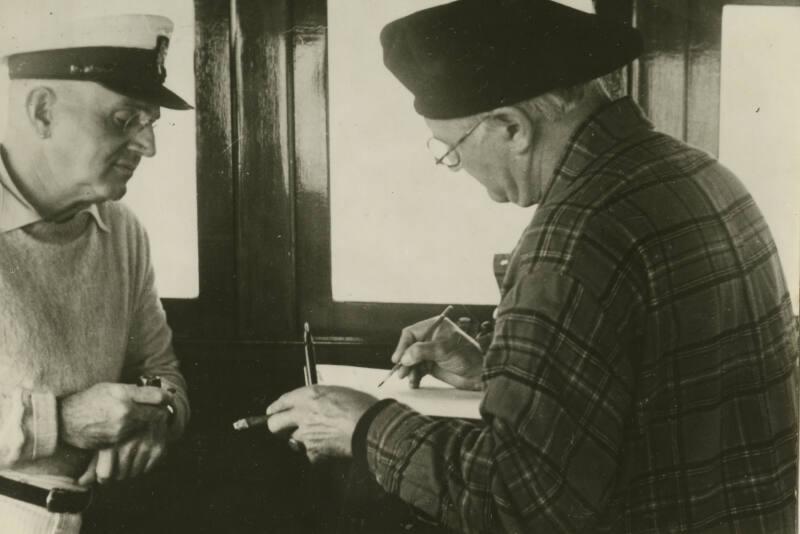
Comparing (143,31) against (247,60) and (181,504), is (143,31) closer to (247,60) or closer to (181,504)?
(247,60)

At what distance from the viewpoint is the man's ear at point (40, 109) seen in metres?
1.13

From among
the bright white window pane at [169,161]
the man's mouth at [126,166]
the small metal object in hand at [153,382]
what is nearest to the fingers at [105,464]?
the small metal object in hand at [153,382]

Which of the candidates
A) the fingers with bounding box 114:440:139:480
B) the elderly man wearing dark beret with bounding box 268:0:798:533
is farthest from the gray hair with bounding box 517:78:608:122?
the fingers with bounding box 114:440:139:480

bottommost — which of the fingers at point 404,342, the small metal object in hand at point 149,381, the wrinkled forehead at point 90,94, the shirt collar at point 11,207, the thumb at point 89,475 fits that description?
the thumb at point 89,475

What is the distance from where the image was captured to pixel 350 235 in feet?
4.43

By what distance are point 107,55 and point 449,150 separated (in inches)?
22.3

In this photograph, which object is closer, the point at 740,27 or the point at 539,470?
the point at 539,470

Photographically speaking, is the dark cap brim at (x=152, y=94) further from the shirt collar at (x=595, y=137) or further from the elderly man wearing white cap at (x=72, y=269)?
the shirt collar at (x=595, y=137)

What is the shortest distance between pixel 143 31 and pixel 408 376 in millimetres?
758

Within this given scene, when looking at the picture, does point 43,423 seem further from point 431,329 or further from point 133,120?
point 431,329

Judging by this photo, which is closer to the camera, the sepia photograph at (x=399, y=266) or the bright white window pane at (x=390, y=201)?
the sepia photograph at (x=399, y=266)

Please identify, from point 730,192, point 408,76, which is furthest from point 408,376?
point 730,192

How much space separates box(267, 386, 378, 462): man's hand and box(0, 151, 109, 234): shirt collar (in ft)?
1.58

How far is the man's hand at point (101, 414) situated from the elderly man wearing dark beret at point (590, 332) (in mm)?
305
